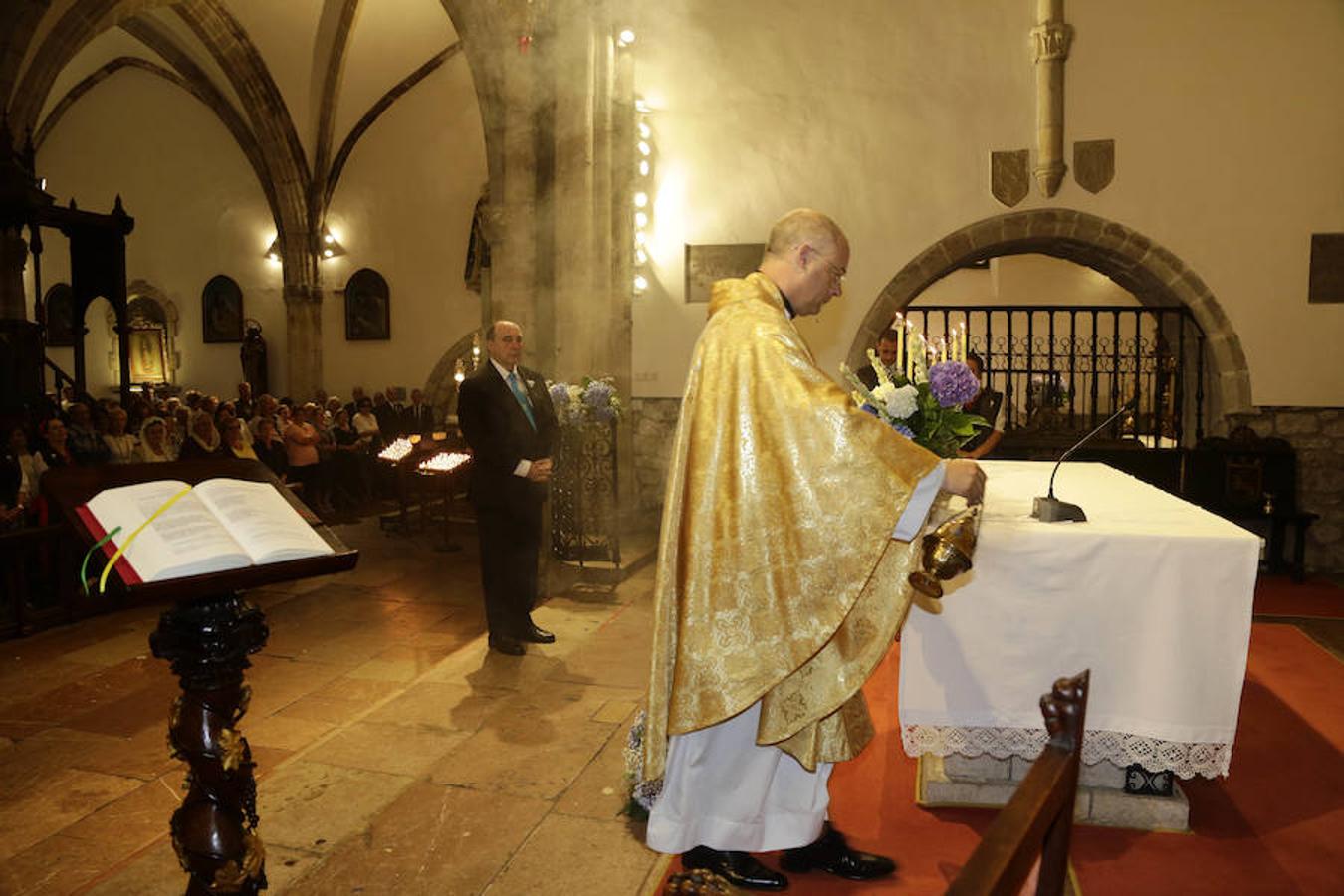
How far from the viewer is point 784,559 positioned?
2.45 m

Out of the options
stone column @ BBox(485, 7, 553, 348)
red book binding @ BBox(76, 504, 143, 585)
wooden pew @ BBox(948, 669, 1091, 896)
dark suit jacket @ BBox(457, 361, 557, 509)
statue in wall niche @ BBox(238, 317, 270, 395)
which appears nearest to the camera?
wooden pew @ BBox(948, 669, 1091, 896)

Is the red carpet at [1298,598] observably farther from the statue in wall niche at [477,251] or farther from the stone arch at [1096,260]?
the statue in wall niche at [477,251]

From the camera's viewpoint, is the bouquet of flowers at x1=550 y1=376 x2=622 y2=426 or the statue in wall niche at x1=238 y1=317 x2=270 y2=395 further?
the statue in wall niche at x1=238 y1=317 x2=270 y2=395

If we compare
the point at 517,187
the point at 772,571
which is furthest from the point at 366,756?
the point at 517,187

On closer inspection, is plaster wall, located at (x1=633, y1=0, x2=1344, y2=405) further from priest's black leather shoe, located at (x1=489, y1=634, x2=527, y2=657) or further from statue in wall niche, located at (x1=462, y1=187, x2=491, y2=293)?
statue in wall niche, located at (x1=462, y1=187, x2=491, y2=293)

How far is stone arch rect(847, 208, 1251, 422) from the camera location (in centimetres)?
793

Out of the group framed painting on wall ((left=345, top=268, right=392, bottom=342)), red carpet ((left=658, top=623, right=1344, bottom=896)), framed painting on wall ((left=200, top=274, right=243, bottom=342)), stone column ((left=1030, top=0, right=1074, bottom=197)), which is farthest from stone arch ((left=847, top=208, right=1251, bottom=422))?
framed painting on wall ((left=200, top=274, right=243, bottom=342))

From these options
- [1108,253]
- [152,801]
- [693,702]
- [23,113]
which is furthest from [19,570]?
[1108,253]

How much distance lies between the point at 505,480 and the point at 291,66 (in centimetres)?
1306

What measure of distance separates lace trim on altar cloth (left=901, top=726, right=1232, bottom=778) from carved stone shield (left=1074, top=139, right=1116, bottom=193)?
6.13 m

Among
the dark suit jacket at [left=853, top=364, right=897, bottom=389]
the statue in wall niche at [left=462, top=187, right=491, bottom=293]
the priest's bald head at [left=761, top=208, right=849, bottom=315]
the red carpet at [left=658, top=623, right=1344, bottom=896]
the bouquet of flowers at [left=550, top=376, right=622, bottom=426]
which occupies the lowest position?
the red carpet at [left=658, top=623, right=1344, bottom=896]

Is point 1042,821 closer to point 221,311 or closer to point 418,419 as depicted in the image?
point 418,419

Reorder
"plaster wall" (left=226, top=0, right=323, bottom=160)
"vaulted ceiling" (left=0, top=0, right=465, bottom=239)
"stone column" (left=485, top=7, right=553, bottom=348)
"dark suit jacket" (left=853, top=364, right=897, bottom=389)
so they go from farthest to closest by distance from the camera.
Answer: "vaulted ceiling" (left=0, top=0, right=465, bottom=239) < "plaster wall" (left=226, top=0, right=323, bottom=160) < "dark suit jacket" (left=853, top=364, right=897, bottom=389) < "stone column" (left=485, top=7, right=553, bottom=348)

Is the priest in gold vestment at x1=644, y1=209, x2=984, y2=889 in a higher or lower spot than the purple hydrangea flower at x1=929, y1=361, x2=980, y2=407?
lower
